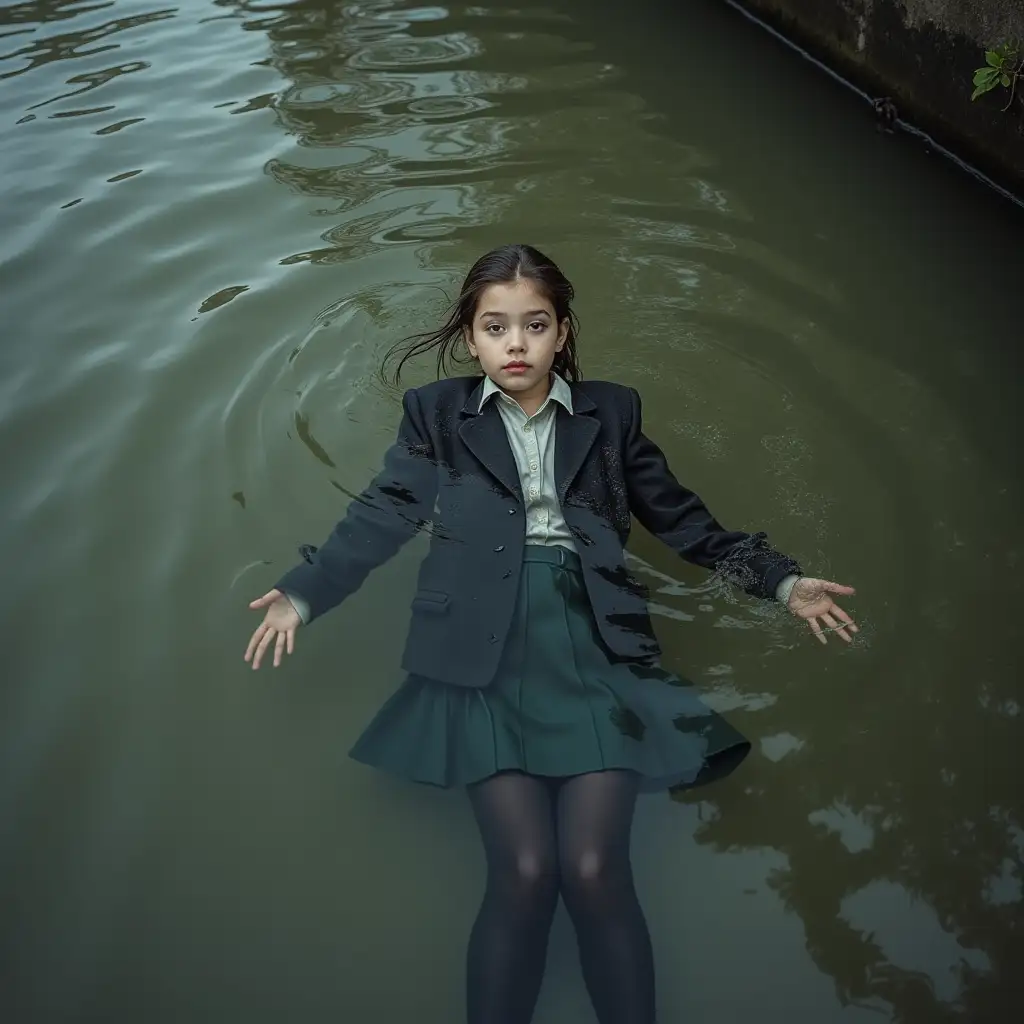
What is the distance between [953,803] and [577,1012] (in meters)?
1.12

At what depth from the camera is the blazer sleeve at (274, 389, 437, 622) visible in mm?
3074

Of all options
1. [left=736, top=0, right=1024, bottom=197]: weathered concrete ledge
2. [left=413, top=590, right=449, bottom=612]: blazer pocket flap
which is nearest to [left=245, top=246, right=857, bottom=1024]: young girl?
[left=413, top=590, right=449, bottom=612]: blazer pocket flap

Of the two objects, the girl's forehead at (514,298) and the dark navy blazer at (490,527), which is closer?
the dark navy blazer at (490,527)

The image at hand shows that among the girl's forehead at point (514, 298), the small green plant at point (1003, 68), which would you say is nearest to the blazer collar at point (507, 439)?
the girl's forehead at point (514, 298)

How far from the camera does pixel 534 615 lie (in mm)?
3064

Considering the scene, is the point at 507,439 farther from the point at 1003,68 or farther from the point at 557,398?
the point at 1003,68

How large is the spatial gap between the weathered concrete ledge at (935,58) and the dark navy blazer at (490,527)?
334 centimetres

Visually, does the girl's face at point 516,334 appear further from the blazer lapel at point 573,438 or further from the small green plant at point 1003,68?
the small green plant at point 1003,68

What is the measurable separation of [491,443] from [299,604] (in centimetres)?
66

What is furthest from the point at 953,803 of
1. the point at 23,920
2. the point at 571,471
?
the point at 23,920

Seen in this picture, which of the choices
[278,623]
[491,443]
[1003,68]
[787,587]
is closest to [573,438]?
[491,443]

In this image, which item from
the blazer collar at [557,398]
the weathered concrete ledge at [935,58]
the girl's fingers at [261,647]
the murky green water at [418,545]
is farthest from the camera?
the weathered concrete ledge at [935,58]

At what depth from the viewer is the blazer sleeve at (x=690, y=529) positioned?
3135 millimetres

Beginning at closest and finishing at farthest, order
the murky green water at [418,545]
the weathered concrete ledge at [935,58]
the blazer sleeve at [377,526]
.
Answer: the murky green water at [418,545], the blazer sleeve at [377,526], the weathered concrete ledge at [935,58]
